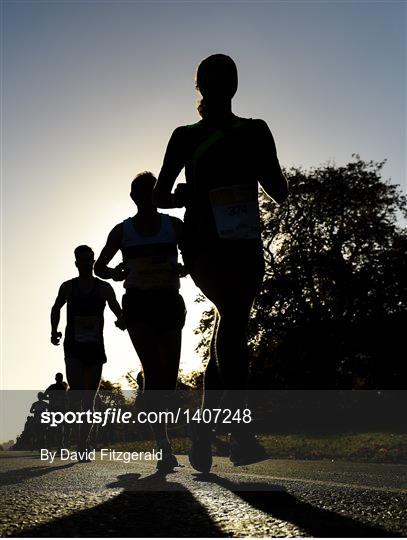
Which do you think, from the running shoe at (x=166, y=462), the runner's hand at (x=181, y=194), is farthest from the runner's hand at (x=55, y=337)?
the runner's hand at (x=181, y=194)

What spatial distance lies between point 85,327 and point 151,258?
9.80 ft

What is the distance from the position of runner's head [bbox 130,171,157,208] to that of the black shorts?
2.46 feet

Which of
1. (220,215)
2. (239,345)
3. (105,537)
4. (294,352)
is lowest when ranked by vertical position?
(105,537)

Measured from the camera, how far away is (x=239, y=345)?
3.90 m

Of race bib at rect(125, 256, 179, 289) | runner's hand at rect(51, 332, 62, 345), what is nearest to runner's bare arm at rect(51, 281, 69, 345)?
runner's hand at rect(51, 332, 62, 345)

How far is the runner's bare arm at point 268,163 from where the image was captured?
161 inches

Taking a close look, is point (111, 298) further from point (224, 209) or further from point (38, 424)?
point (38, 424)

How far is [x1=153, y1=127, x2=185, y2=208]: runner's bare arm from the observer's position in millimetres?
4180

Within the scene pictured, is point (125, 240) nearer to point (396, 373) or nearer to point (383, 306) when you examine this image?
point (383, 306)

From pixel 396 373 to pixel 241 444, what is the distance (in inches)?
1402

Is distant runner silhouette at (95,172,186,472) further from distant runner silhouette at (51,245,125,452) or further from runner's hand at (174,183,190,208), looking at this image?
distant runner silhouette at (51,245,125,452)

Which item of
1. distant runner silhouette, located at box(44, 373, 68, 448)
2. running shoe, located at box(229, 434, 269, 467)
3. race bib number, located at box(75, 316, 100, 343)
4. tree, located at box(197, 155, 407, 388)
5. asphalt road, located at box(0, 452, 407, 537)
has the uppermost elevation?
tree, located at box(197, 155, 407, 388)

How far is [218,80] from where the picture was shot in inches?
164

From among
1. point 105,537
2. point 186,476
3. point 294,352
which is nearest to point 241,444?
point 186,476
